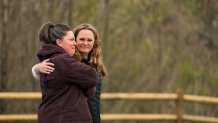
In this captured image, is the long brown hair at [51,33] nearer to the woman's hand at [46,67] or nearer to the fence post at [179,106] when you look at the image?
the woman's hand at [46,67]

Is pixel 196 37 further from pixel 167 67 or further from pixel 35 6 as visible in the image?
pixel 35 6

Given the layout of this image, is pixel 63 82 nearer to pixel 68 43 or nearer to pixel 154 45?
pixel 68 43

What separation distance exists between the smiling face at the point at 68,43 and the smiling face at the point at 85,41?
0.45m

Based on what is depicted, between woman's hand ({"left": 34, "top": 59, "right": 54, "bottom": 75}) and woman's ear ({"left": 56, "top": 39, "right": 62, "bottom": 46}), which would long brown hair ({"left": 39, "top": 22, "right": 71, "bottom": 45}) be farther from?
woman's hand ({"left": 34, "top": 59, "right": 54, "bottom": 75})

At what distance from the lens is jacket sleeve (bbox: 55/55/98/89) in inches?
179

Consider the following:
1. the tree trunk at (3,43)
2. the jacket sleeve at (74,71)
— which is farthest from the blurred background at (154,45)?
the jacket sleeve at (74,71)

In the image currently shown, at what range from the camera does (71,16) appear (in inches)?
499

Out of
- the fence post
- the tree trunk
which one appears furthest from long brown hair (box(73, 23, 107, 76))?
the tree trunk

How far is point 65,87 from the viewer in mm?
4570

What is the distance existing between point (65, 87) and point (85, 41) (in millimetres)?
651

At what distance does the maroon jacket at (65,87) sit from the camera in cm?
456

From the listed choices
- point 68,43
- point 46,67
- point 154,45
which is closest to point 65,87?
point 46,67

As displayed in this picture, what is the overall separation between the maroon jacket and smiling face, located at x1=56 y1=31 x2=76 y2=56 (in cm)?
4

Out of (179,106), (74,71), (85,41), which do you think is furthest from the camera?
(179,106)
